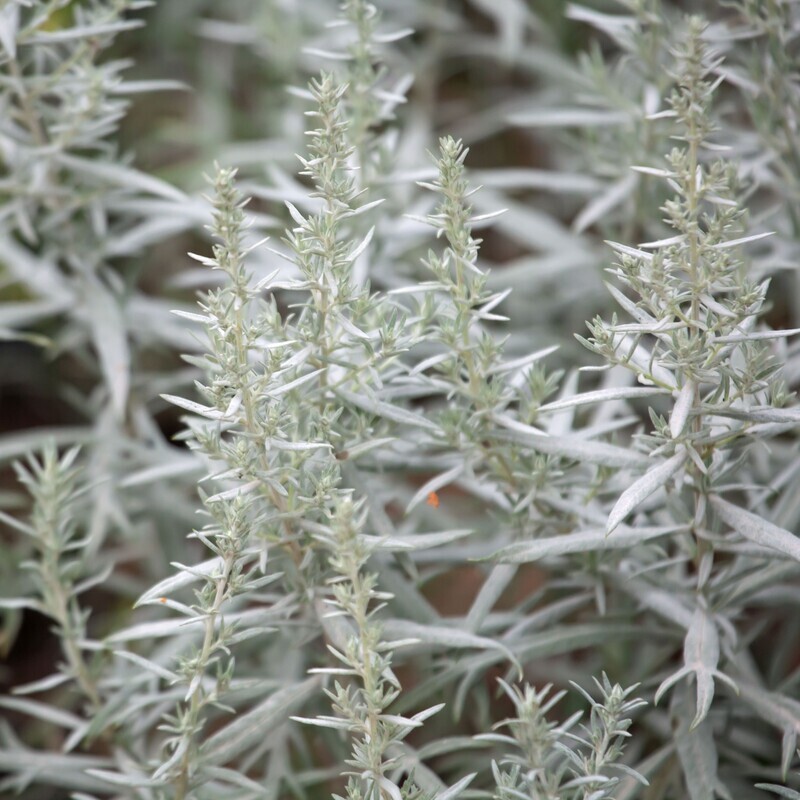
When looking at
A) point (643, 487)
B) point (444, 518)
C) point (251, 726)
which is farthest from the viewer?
point (444, 518)

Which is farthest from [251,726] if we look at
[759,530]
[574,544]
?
[759,530]

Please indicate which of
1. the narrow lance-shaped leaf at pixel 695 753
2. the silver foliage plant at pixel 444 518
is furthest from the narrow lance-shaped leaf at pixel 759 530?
the narrow lance-shaped leaf at pixel 695 753

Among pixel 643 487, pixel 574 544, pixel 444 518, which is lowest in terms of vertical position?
pixel 444 518

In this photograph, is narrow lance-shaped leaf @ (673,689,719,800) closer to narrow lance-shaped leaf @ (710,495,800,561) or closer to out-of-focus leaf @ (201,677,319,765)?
narrow lance-shaped leaf @ (710,495,800,561)

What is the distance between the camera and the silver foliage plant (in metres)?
0.89

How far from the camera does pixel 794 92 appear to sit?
50.3 inches

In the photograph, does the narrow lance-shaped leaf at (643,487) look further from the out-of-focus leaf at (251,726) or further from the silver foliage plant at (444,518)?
the out-of-focus leaf at (251,726)

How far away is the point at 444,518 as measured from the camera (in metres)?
1.42

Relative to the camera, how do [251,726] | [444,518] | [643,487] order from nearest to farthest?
[643,487] → [251,726] → [444,518]

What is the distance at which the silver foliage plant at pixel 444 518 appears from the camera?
2.93 ft

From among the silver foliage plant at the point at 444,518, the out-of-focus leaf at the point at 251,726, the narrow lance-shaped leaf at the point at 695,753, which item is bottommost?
the narrow lance-shaped leaf at the point at 695,753

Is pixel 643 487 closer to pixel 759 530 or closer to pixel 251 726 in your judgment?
pixel 759 530

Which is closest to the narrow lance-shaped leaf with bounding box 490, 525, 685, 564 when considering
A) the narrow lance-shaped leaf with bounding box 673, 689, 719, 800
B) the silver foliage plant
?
the silver foliage plant

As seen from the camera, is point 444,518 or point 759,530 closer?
point 759,530
